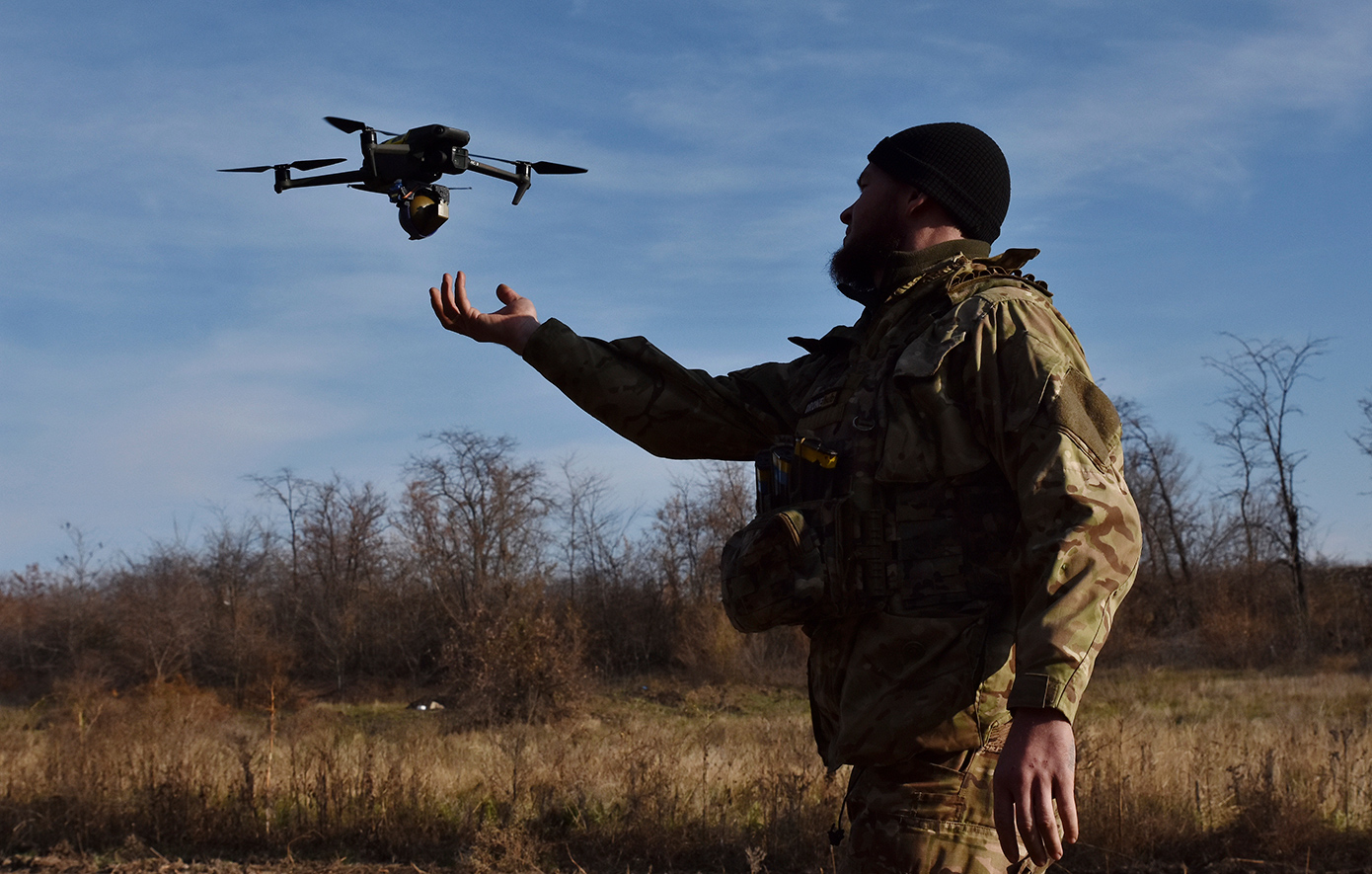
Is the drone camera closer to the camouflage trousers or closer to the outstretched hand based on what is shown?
the outstretched hand

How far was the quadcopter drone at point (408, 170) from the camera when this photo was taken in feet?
10.9

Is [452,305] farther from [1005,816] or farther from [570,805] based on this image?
[570,805]

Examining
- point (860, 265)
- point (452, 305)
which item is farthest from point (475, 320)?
point (860, 265)

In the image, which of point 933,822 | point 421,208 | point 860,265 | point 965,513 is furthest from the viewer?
point 421,208

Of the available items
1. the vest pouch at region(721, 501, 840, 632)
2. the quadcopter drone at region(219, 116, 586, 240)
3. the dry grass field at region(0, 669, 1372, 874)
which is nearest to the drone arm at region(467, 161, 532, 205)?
the quadcopter drone at region(219, 116, 586, 240)

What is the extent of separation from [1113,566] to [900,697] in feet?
1.91

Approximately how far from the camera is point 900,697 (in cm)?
252

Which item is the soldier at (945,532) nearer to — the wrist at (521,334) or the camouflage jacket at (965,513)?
the camouflage jacket at (965,513)

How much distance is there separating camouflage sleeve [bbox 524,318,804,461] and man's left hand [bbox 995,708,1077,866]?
1529 mm

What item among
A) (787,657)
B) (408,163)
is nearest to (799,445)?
(408,163)

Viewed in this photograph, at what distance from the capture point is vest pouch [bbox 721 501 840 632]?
2680 millimetres

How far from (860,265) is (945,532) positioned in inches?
36.3

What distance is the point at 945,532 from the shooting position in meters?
2.58

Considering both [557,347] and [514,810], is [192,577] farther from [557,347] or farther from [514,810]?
[557,347]
